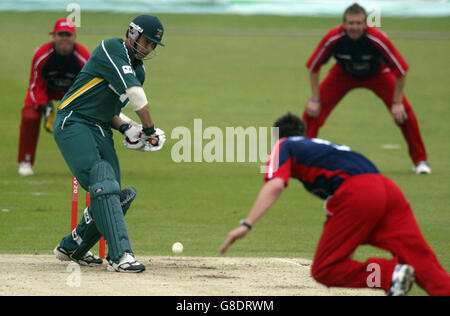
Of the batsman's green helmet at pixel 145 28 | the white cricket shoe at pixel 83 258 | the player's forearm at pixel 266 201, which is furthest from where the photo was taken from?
the white cricket shoe at pixel 83 258

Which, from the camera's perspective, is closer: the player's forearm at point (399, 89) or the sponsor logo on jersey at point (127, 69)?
the sponsor logo on jersey at point (127, 69)

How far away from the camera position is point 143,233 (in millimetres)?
11625

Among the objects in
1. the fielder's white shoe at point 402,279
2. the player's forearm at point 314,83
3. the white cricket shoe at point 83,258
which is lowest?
the white cricket shoe at point 83,258

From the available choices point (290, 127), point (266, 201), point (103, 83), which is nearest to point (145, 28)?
point (103, 83)

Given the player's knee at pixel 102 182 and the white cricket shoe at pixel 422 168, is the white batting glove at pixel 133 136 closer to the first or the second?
the player's knee at pixel 102 182

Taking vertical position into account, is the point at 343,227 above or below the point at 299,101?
above

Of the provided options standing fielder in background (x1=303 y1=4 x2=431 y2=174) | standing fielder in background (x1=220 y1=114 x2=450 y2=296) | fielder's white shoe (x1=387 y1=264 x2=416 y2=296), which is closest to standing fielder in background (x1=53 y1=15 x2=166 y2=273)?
standing fielder in background (x1=220 y1=114 x2=450 y2=296)

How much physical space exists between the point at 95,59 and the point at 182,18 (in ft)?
112

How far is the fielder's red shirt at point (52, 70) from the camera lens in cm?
1520

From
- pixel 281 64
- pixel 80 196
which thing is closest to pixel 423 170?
pixel 80 196

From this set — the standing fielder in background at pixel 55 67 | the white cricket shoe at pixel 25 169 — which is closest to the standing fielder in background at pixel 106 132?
the standing fielder in background at pixel 55 67

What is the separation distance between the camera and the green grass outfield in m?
11.8

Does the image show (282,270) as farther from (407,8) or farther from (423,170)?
(407,8)

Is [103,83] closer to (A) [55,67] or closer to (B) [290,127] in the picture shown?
(B) [290,127]
